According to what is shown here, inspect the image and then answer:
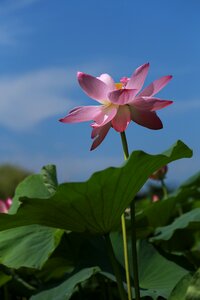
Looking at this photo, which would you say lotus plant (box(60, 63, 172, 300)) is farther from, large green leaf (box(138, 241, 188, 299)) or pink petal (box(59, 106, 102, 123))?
large green leaf (box(138, 241, 188, 299))

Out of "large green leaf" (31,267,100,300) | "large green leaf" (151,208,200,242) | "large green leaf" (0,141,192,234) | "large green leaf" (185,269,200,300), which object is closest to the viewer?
"large green leaf" (185,269,200,300)

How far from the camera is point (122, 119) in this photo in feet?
2.95

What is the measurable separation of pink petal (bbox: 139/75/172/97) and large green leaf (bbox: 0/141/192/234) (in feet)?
0.31

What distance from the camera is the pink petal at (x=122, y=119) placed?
0.90m

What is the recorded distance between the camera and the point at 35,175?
54.3 inches

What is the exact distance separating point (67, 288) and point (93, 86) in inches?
15.5

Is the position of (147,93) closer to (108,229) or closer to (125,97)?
(125,97)

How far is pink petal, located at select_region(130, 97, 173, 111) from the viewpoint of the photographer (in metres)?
0.89

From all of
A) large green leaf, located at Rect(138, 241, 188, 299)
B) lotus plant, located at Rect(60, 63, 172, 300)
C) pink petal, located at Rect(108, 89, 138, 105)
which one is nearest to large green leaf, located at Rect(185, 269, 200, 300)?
lotus plant, located at Rect(60, 63, 172, 300)

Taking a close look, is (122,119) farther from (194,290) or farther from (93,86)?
(194,290)

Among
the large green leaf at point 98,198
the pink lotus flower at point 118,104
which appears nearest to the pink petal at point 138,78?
the pink lotus flower at point 118,104

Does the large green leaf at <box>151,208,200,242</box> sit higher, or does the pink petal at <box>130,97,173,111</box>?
the pink petal at <box>130,97,173,111</box>

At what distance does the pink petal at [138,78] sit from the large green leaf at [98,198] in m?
0.10

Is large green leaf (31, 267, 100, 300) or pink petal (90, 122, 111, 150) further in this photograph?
large green leaf (31, 267, 100, 300)
